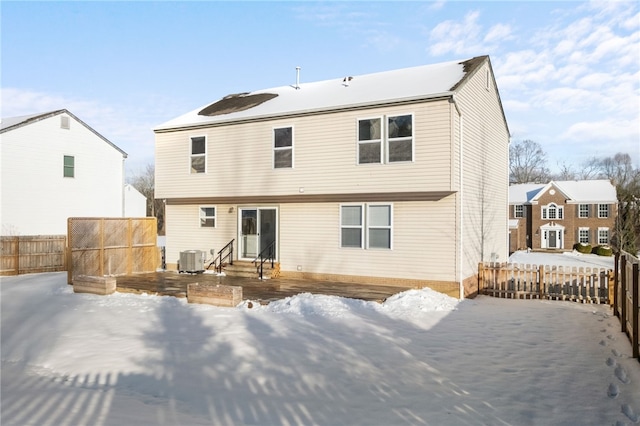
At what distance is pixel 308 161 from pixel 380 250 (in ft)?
12.8

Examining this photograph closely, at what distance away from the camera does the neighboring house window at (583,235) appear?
43.9 metres

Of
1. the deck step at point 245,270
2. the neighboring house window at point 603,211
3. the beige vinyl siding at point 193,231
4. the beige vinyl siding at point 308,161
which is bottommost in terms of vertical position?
the deck step at point 245,270

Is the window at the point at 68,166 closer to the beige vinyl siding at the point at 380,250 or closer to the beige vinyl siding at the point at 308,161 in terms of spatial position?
the beige vinyl siding at the point at 308,161

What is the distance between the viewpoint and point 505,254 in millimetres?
20453

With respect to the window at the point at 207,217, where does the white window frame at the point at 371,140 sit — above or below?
above

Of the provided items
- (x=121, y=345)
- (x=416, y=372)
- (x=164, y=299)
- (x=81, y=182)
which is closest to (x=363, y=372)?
(x=416, y=372)

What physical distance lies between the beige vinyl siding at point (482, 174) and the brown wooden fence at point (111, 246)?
12261mm

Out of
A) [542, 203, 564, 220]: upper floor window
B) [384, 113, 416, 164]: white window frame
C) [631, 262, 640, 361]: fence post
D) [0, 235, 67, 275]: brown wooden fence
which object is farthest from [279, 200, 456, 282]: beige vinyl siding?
[542, 203, 564, 220]: upper floor window

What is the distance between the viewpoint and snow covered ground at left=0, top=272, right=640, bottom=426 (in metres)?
5.68

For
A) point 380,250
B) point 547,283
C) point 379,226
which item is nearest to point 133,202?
point 379,226

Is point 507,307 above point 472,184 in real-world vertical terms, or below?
below

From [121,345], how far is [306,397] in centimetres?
446

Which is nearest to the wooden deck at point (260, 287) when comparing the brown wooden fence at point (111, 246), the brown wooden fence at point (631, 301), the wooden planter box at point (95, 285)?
the wooden planter box at point (95, 285)

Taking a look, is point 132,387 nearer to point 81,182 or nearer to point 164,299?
point 164,299
